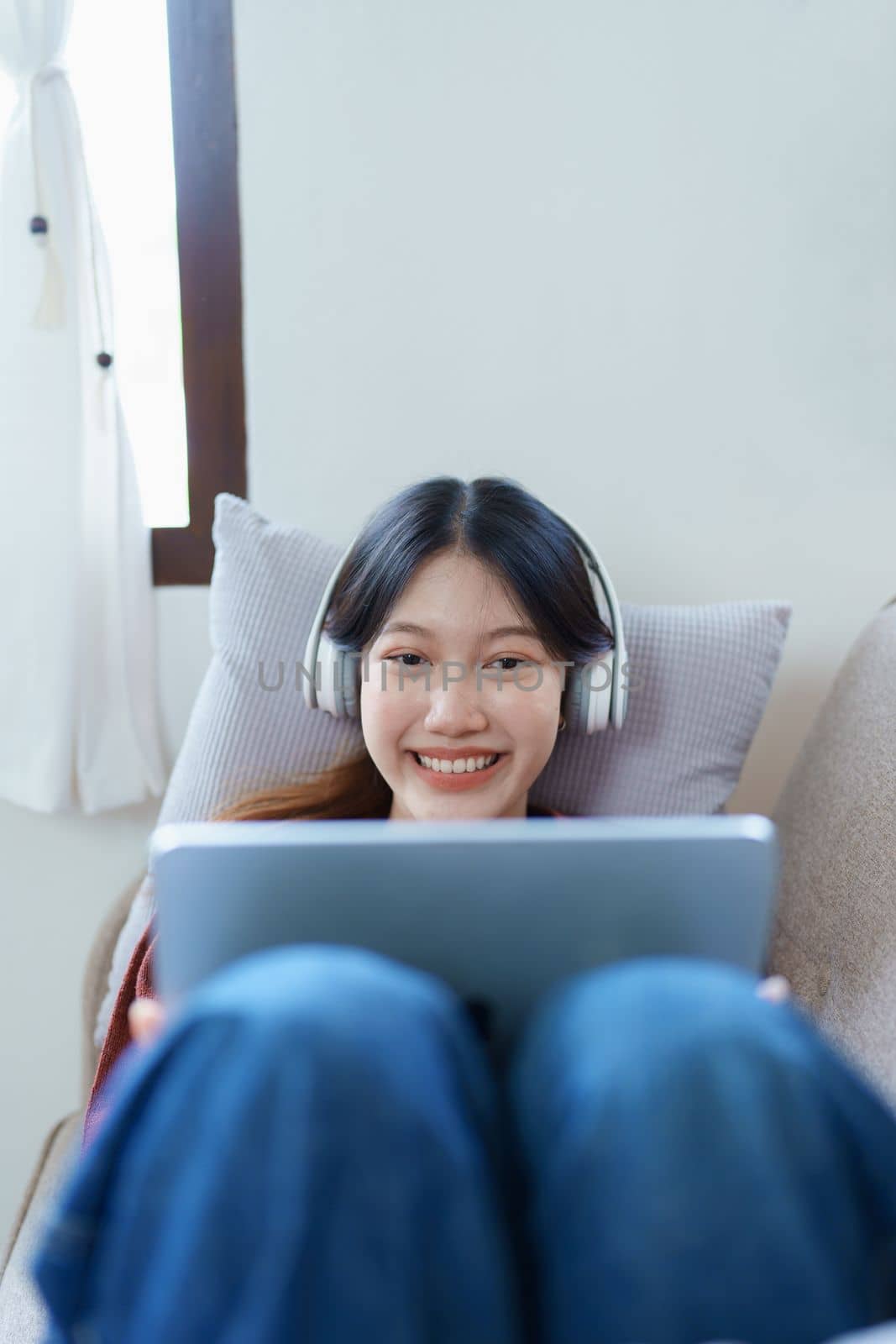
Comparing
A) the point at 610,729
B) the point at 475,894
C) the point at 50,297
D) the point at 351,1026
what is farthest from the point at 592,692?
the point at 50,297

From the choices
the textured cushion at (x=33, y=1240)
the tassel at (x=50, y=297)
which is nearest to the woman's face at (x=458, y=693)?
the textured cushion at (x=33, y=1240)

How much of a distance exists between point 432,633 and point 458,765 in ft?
0.47

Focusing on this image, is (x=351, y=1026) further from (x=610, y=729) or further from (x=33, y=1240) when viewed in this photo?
(x=33, y=1240)

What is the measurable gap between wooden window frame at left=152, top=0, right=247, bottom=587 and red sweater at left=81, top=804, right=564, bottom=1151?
663mm

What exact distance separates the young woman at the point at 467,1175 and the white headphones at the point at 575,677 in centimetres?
52

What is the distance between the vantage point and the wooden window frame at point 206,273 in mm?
1421

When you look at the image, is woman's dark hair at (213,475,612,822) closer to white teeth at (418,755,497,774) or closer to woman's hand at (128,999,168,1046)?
white teeth at (418,755,497,774)

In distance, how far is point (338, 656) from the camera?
1.12 m

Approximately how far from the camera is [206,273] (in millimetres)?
1472

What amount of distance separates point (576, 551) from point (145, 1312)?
0.82m

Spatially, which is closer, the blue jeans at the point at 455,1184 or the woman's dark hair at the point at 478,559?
the blue jeans at the point at 455,1184

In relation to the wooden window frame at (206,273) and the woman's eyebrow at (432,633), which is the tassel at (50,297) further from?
the woman's eyebrow at (432,633)

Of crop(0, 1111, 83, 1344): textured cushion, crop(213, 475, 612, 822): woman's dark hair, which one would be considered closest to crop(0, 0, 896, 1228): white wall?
crop(213, 475, 612, 822): woman's dark hair

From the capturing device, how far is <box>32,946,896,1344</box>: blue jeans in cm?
51
